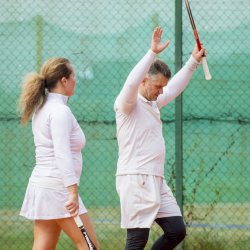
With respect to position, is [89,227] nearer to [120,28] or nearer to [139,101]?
[139,101]

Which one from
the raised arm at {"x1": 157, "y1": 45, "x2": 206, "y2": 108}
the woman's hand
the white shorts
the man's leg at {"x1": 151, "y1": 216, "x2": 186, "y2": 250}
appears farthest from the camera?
the raised arm at {"x1": 157, "y1": 45, "x2": 206, "y2": 108}

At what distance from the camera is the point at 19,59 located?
18.8 feet

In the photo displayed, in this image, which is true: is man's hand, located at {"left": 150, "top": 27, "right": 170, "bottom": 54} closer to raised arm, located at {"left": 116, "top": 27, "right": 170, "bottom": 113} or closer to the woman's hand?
raised arm, located at {"left": 116, "top": 27, "right": 170, "bottom": 113}

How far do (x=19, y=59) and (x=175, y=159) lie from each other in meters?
1.78

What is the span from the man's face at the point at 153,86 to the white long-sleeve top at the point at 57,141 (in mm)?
527

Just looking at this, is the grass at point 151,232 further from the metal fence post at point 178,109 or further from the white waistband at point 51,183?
the white waistband at point 51,183

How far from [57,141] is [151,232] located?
229 centimetres

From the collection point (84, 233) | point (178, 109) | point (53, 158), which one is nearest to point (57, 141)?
point (53, 158)

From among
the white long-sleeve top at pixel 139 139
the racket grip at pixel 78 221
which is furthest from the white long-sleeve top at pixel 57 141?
the white long-sleeve top at pixel 139 139

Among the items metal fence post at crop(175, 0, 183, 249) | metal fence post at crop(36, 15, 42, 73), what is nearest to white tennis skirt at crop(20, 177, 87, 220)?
metal fence post at crop(175, 0, 183, 249)

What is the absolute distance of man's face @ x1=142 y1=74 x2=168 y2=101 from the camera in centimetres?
379

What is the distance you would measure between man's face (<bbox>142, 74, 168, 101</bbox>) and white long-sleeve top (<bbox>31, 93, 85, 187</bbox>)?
1.73 ft

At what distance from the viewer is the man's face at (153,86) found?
3.79 metres

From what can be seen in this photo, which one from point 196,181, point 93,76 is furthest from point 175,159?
point 93,76
